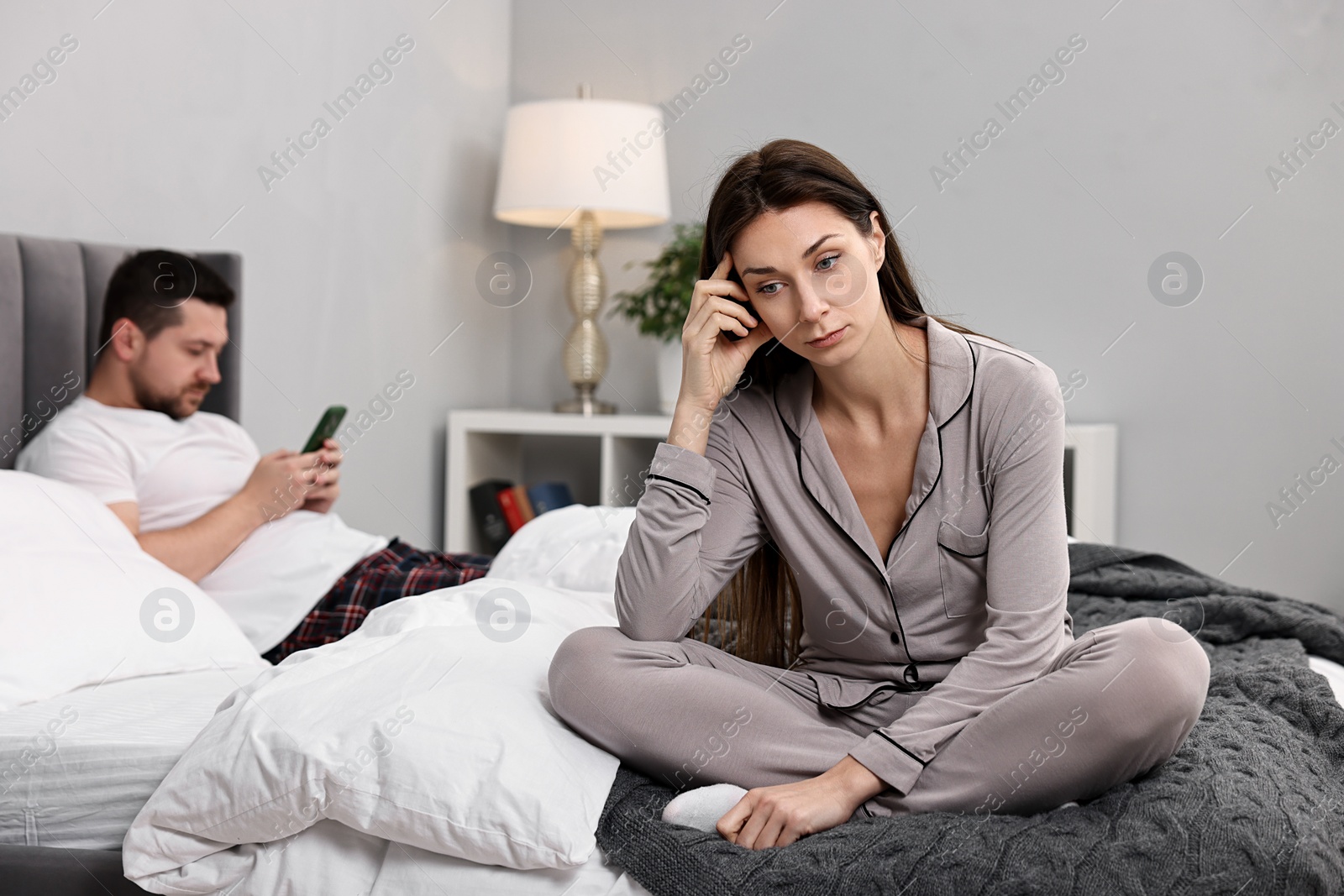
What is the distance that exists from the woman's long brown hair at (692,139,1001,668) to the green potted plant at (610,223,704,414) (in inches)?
59.7

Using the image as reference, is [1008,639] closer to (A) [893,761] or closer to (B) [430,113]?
(A) [893,761]

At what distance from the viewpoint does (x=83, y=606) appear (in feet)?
4.35

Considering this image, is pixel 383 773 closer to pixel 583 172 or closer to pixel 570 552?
pixel 570 552

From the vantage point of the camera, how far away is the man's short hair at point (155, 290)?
1794mm

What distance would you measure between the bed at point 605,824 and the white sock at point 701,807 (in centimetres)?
2

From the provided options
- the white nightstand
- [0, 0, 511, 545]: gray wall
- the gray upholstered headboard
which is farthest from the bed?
the white nightstand

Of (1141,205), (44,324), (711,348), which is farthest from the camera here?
(1141,205)

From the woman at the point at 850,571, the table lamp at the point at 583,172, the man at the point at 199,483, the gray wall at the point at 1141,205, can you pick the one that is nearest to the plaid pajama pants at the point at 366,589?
the man at the point at 199,483

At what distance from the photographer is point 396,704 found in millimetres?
1063

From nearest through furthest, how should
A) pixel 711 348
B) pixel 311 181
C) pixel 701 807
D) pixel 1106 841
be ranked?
pixel 1106 841, pixel 701 807, pixel 711 348, pixel 311 181

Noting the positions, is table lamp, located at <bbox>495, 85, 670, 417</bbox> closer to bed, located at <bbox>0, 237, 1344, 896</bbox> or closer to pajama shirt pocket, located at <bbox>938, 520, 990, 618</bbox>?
bed, located at <bbox>0, 237, 1344, 896</bbox>

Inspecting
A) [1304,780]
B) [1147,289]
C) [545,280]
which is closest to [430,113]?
[545,280]

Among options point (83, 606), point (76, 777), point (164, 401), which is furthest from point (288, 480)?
point (76, 777)

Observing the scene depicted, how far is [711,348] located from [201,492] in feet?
3.22
